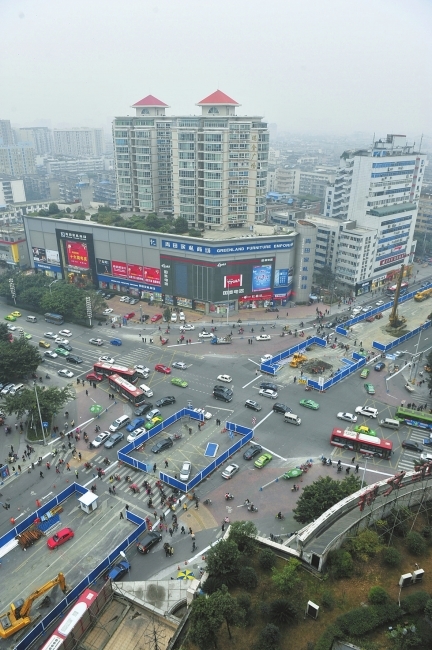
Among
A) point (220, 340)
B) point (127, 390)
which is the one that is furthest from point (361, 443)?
point (220, 340)

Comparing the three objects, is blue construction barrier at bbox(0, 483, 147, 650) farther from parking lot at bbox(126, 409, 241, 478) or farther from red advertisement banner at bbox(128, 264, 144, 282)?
red advertisement banner at bbox(128, 264, 144, 282)

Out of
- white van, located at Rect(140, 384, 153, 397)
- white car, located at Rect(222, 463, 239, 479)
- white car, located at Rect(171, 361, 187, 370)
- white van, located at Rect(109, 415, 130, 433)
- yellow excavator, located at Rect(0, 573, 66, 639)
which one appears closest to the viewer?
yellow excavator, located at Rect(0, 573, 66, 639)

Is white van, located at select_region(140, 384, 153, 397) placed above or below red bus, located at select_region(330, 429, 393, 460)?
below

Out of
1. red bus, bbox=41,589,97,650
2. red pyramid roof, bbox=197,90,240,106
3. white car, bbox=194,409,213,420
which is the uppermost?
red pyramid roof, bbox=197,90,240,106

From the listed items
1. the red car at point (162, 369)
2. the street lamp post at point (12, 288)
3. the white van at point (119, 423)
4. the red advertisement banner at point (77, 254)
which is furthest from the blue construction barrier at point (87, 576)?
the red advertisement banner at point (77, 254)

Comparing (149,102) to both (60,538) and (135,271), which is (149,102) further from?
(60,538)

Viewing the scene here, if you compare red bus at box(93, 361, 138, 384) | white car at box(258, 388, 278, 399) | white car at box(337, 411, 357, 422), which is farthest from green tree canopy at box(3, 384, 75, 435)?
white car at box(337, 411, 357, 422)
